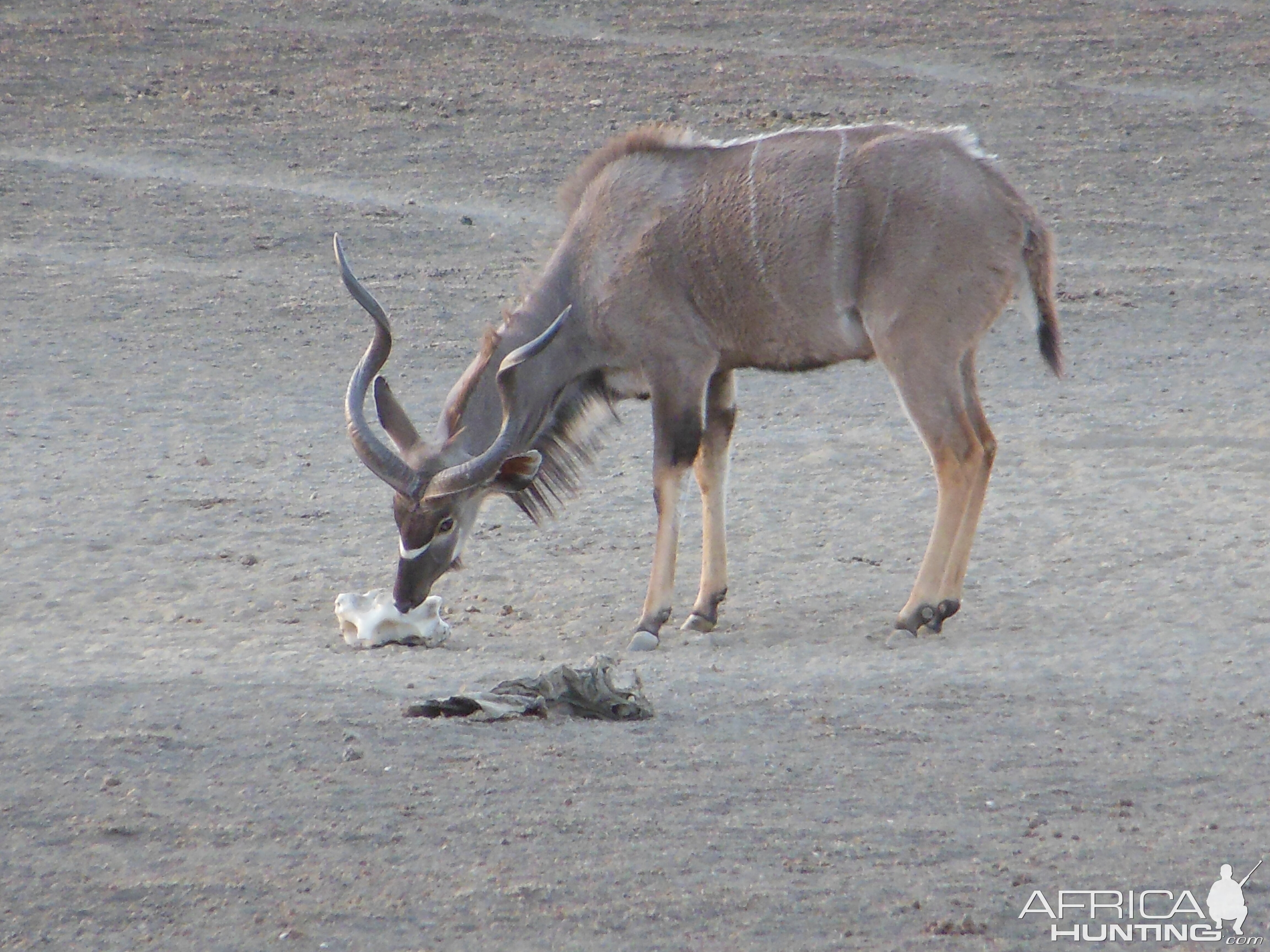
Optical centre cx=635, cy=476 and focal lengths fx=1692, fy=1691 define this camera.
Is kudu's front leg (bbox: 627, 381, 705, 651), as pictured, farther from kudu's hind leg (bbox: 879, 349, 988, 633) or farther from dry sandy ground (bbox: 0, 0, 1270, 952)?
kudu's hind leg (bbox: 879, 349, 988, 633)

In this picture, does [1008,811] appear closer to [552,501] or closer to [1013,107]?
[552,501]

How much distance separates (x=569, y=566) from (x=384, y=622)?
1.40 metres

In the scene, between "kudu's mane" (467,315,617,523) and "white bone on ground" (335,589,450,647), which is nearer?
"white bone on ground" (335,589,450,647)

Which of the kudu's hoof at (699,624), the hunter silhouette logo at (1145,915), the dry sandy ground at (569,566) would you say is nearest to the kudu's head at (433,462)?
the dry sandy ground at (569,566)

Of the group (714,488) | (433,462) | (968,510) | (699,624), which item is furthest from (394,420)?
(968,510)

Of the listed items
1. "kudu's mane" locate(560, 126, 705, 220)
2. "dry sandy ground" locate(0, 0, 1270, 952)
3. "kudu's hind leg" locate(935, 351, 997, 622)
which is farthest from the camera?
"kudu's mane" locate(560, 126, 705, 220)

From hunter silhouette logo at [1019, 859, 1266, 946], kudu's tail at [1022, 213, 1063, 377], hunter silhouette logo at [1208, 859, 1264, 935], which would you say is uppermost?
kudu's tail at [1022, 213, 1063, 377]

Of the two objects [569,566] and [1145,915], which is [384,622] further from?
[1145,915]

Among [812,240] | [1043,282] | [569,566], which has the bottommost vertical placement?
[569,566]

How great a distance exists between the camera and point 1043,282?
6.82m

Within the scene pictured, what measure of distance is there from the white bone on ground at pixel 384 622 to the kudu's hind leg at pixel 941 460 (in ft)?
5.93

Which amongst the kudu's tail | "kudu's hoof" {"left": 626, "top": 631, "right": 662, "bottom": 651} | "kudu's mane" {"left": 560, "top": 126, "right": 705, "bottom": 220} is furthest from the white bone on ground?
the kudu's tail

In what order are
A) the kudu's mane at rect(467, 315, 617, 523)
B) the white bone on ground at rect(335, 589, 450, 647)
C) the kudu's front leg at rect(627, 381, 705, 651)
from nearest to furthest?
the white bone on ground at rect(335, 589, 450, 647)
the kudu's front leg at rect(627, 381, 705, 651)
the kudu's mane at rect(467, 315, 617, 523)

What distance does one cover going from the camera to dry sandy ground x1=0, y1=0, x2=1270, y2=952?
4.29 m
